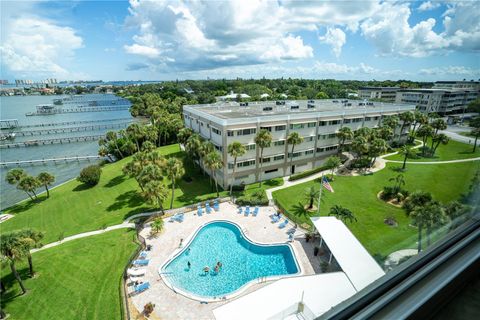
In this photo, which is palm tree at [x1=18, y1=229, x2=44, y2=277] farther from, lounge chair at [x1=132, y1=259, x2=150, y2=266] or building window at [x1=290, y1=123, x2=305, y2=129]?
building window at [x1=290, y1=123, x2=305, y2=129]

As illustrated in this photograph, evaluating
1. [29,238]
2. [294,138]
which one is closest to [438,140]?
[294,138]

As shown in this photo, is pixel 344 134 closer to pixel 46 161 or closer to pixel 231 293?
pixel 231 293

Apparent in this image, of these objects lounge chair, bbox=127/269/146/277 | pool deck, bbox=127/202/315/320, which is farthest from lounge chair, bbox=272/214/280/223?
lounge chair, bbox=127/269/146/277

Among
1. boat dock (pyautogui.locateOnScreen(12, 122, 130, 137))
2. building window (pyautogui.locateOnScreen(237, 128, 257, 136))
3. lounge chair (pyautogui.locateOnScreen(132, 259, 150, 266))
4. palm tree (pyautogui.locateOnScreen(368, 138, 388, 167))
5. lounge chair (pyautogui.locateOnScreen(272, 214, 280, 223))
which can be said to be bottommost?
boat dock (pyautogui.locateOnScreen(12, 122, 130, 137))

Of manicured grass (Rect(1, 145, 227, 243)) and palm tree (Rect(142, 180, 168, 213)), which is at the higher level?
palm tree (Rect(142, 180, 168, 213))

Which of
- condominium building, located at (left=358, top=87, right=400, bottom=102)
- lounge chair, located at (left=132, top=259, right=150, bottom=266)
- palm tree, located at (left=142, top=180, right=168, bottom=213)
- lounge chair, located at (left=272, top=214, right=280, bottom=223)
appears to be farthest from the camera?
condominium building, located at (left=358, top=87, right=400, bottom=102)

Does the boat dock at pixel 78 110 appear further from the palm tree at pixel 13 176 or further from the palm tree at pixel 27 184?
the palm tree at pixel 27 184
